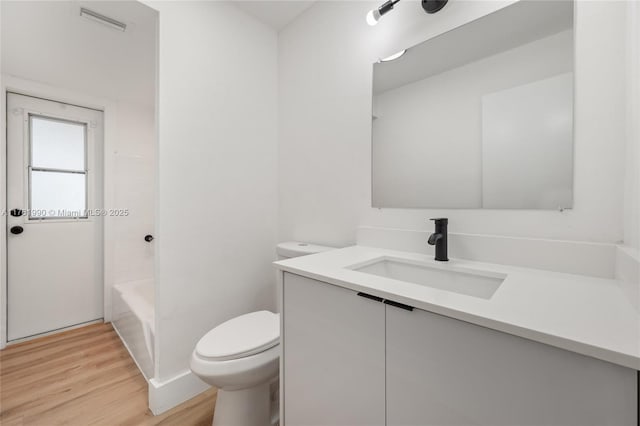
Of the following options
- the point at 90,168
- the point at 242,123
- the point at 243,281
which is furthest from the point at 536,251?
the point at 90,168

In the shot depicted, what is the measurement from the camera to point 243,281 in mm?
1768

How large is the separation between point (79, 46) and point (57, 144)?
41.1 inches

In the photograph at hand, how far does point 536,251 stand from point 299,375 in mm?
954

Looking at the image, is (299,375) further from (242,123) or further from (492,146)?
(242,123)

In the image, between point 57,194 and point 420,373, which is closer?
point 420,373

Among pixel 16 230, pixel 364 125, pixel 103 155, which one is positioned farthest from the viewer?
pixel 103 155

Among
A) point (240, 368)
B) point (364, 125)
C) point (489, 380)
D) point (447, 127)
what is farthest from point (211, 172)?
point (489, 380)

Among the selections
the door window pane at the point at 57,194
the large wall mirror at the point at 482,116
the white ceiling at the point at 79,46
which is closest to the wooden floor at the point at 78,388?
the door window pane at the point at 57,194

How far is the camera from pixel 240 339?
1.20 metres

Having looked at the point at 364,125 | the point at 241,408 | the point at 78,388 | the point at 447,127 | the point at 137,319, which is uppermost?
the point at 364,125

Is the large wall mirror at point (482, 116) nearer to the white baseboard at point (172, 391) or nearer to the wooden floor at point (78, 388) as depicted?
the white baseboard at point (172, 391)

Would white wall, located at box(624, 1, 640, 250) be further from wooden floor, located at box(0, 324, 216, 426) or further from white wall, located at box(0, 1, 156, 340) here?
white wall, located at box(0, 1, 156, 340)

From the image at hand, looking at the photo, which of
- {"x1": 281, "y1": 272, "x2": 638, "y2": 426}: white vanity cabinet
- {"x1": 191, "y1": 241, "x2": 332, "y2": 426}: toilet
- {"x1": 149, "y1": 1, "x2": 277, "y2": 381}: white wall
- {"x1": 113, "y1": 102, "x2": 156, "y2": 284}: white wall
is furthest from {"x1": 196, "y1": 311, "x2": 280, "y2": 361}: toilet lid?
{"x1": 113, "y1": 102, "x2": 156, "y2": 284}: white wall

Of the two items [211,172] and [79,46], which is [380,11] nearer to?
[211,172]
